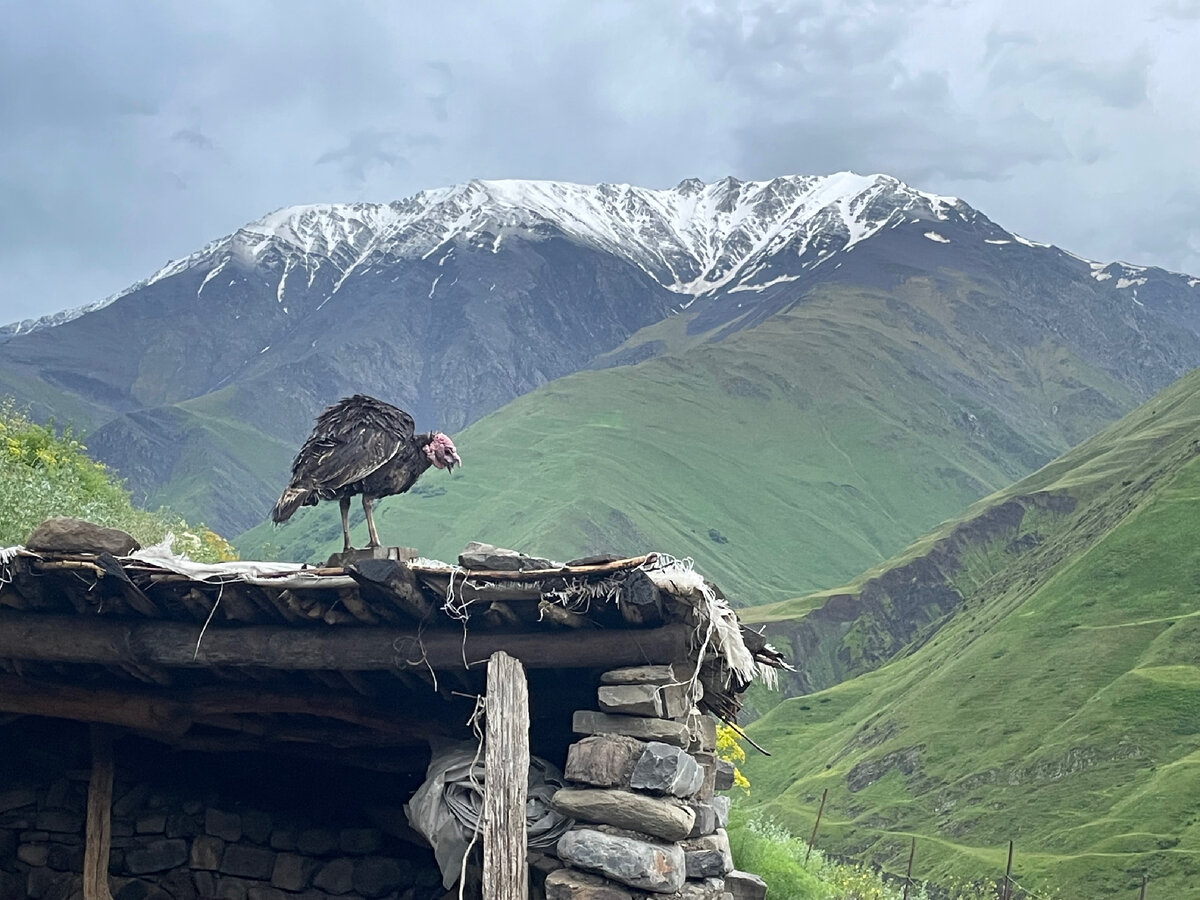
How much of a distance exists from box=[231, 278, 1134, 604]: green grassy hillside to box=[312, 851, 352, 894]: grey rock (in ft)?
257

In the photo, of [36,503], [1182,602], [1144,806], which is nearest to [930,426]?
[1182,602]

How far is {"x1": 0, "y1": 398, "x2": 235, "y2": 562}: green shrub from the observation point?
1563 centimetres

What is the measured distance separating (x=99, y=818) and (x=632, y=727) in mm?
4374

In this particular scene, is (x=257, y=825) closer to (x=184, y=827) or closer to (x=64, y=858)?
(x=184, y=827)

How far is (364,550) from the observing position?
8234 mm

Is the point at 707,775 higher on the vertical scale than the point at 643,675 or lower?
lower

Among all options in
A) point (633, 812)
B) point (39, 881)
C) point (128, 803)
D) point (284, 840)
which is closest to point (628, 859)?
point (633, 812)

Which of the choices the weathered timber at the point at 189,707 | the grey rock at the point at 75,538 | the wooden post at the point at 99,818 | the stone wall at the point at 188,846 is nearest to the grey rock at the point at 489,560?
the weathered timber at the point at 189,707

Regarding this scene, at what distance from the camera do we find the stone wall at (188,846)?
30.8 ft

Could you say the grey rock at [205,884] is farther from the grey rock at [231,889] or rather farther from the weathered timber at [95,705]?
the weathered timber at [95,705]

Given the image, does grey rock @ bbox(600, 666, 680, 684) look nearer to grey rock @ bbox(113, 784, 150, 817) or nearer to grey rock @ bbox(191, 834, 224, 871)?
grey rock @ bbox(191, 834, 224, 871)

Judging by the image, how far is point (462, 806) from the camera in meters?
7.80

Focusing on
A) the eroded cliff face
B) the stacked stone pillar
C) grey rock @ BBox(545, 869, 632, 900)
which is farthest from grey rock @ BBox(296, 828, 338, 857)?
the eroded cliff face

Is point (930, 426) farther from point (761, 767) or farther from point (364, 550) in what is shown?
point (364, 550)
